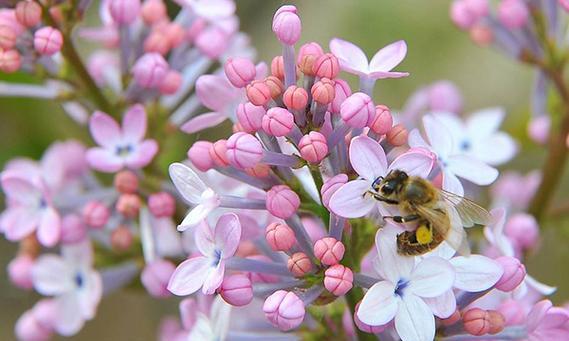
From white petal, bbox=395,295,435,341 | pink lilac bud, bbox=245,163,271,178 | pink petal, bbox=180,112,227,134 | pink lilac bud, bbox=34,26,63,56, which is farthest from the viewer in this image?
pink lilac bud, bbox=34,26,63,56

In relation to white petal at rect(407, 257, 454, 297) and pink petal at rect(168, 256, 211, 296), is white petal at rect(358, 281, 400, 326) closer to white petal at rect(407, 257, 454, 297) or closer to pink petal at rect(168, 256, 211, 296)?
white petal at rect(407, 257, 454, 297)

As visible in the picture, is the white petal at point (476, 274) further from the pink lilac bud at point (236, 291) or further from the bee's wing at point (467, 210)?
the pink lilac bud at point (236, 291)

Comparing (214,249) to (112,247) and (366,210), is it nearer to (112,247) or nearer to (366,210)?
(366,210)

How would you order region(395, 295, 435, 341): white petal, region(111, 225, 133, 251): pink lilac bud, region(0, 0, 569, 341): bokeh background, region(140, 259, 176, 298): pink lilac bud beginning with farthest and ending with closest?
region(0, 0, 569, 341): bokeh background → region(111, 225, 133, 251): pink lilac bud → region(140, 259, 176, 298): pink lilac bud → region(395, 295, 435, 341): white petal

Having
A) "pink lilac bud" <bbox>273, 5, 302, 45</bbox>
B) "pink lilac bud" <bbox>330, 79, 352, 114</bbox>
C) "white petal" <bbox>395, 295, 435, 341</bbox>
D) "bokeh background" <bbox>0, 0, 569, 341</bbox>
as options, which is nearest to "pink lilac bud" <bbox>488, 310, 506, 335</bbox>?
"white petal" <bbox>395, 295, 435, 341</bbox>

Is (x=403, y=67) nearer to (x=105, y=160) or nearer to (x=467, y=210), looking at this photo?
(x=105, y=160)

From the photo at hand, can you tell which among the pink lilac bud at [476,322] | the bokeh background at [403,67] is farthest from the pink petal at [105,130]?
the bokeh background at [403,67]

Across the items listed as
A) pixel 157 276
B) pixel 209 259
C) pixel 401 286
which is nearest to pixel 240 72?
pixel 209 259
